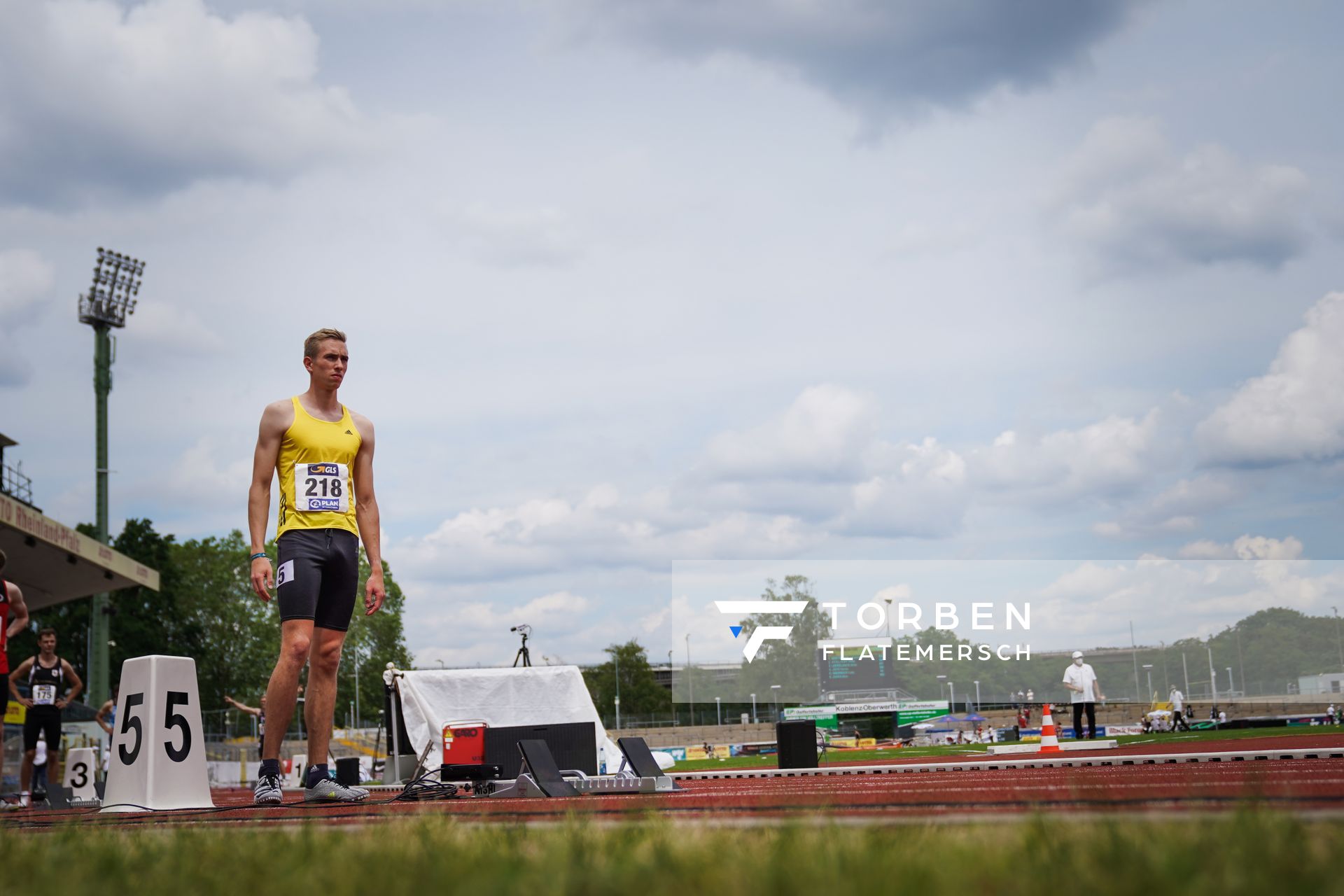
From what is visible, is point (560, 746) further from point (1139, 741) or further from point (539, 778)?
point (1139, 741)

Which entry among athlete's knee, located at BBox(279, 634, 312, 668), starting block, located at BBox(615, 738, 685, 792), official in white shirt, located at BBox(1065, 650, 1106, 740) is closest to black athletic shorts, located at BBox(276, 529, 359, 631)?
athlete's knee, located at BBox(279, 634, 312, 668)

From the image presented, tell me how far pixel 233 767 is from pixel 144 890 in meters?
39.5

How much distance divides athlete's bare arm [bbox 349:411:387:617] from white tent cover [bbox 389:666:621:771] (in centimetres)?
1091

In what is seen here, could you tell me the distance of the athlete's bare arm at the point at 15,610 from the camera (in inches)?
328

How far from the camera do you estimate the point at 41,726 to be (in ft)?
39.8

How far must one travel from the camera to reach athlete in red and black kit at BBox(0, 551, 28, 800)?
25.6 ft

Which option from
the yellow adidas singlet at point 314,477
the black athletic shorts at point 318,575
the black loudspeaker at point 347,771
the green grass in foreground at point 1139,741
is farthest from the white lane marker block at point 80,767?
the yellow adidas singlet at point 314,477

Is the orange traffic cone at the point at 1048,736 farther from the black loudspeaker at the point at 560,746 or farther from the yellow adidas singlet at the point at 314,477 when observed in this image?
the yellow adidas singlet at the point at 314,477

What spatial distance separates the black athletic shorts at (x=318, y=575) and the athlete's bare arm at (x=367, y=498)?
0.32m

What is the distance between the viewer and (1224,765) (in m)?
7.96

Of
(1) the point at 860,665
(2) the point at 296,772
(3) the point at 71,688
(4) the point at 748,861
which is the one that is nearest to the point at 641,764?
(4) the point at 748,861

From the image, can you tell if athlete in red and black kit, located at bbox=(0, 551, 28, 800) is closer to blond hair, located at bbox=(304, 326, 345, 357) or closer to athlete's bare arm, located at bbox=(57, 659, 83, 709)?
blond hair, located at bbox=(304, 326, 345, 357)

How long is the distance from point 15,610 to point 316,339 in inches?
149

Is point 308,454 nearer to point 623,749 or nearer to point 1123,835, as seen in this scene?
point 623,749
